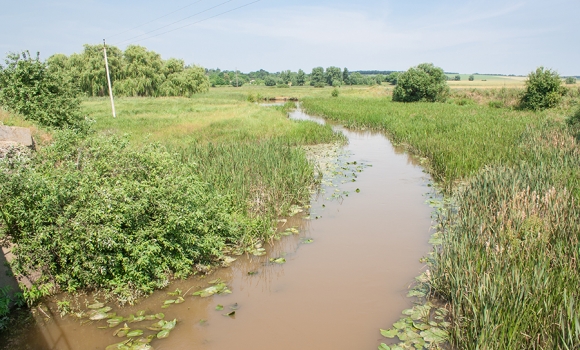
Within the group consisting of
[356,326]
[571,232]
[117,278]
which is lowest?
[356,326]

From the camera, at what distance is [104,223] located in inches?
191

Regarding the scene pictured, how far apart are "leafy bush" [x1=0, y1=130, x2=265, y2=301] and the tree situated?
1437 inches

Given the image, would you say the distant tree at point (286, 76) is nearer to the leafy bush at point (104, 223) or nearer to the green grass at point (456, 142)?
the green grass at point (456, 142)

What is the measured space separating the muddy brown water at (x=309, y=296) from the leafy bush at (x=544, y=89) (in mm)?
24550

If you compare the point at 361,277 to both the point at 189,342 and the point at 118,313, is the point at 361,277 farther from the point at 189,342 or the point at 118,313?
the point at 118,313

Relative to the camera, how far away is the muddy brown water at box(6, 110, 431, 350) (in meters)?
4.27

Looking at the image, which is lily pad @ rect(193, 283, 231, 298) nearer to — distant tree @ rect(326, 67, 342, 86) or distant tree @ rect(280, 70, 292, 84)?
distant tree @ rect(326, 67, 342, 86)

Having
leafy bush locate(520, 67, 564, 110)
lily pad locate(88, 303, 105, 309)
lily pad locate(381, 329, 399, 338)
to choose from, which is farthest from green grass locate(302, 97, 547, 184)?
leafy bush locate(520, 67, 564, 110)

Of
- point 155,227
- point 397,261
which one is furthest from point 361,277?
point 155,227

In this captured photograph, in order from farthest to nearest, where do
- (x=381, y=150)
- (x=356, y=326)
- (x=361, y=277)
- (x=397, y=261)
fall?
(x=381, y=150)
(x=397, y=261)
(x=361, y=277)
(x=356, y=326)

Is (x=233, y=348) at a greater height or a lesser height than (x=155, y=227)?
lesser

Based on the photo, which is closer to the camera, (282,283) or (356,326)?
(356,326)

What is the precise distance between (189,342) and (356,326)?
1.90 metres

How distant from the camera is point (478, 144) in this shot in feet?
39.2
